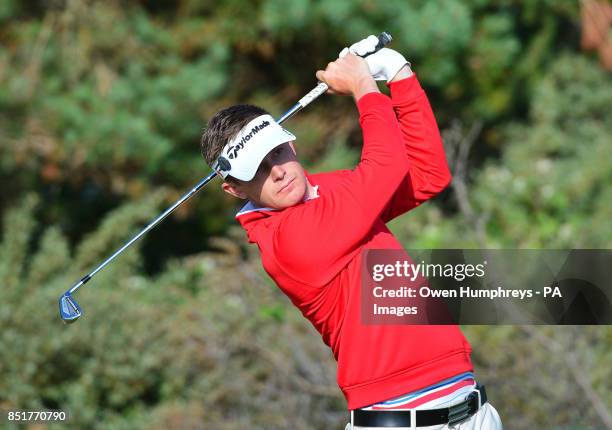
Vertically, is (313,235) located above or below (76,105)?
below

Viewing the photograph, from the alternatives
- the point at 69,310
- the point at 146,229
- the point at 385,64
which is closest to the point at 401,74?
the point at 385,64

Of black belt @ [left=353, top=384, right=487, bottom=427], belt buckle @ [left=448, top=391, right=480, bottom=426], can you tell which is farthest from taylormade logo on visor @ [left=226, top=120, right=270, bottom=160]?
belt buckle @ [left=448, top=391, right=480, bottom=426]

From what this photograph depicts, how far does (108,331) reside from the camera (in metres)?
6.03

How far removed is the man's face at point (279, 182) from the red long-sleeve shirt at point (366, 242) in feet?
0.12

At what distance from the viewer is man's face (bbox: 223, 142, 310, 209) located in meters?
2.68

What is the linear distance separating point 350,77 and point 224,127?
0.37 m

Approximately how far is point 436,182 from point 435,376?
20.7 inches

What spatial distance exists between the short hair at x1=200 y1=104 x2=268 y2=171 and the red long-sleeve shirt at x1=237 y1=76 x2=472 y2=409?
195mm

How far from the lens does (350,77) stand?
272 cm

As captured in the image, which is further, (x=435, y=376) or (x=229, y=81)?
(x=229, y=81)

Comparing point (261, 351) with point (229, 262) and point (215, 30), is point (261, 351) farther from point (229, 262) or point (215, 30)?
point (215, 30)

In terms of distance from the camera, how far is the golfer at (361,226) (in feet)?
8.35

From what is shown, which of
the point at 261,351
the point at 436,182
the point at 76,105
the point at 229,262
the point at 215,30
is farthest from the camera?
the point at 215,30

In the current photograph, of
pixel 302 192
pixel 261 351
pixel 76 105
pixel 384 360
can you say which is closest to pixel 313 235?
pixel 302 192
